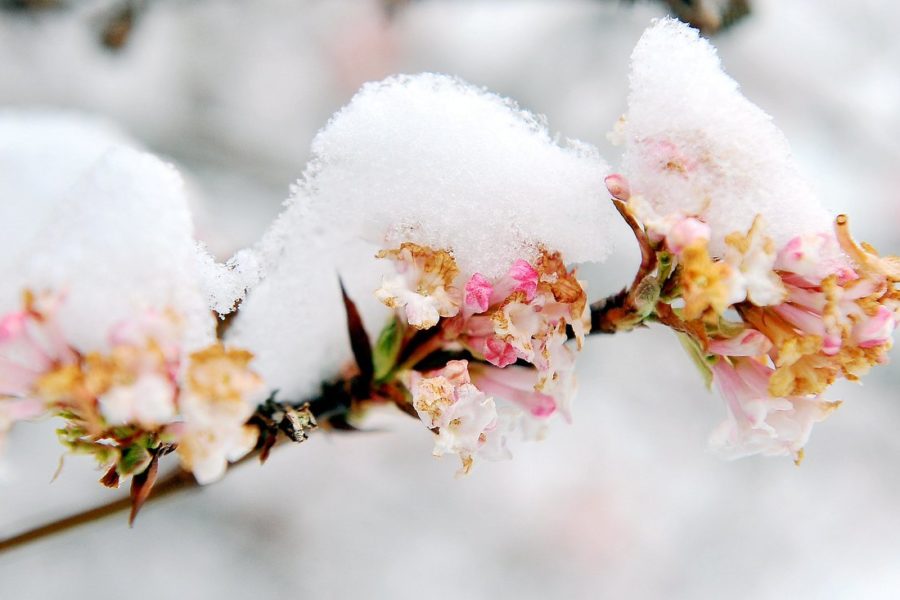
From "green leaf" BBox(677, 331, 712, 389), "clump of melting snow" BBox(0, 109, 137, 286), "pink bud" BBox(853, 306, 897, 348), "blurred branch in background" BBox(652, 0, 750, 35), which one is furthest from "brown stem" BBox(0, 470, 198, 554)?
"blurred branch in background" BBox(652, 0, 750, 35)

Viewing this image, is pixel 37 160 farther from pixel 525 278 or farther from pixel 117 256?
pixel 525 278

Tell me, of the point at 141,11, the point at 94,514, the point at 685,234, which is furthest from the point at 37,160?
the point at 685,234

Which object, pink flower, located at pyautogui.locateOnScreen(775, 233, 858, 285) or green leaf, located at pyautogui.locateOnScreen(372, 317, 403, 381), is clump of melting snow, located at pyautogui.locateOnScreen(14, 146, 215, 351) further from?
pink flower, located at pyautogui.locateOnScreen(775, 233, 858, 285)

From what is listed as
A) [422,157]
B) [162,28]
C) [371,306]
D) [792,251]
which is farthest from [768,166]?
[162,28]

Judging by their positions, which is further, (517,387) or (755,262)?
(517,387)

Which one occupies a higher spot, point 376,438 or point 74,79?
point 74,79

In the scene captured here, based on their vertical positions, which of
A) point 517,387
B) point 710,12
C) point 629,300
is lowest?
point 517,387

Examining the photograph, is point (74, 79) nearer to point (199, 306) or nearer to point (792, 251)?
point (199, 306)
